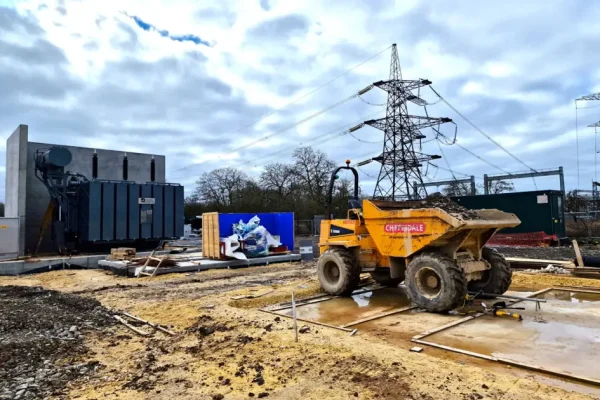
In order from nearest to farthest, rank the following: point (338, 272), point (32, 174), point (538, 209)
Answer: point (338, 272) < point (32, 174) < point (538, 209)

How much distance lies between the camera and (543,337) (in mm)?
5898

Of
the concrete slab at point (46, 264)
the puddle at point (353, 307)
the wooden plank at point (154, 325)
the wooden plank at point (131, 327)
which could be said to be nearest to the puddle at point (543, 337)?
the puddle at point (353, 307)

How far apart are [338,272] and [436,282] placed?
255 cm

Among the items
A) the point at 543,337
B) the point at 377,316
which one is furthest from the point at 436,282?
the point at 543,337

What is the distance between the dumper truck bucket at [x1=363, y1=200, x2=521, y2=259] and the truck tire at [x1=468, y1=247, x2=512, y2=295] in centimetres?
52

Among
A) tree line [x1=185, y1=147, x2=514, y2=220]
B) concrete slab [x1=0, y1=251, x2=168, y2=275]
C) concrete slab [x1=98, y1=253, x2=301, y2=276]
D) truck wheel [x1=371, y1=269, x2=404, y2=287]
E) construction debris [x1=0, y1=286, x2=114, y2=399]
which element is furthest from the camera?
tree line [x1=185, y1=147, x2=514, y2=220]

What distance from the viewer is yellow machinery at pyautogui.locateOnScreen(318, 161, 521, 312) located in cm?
730

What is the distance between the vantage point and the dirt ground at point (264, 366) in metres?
4.18

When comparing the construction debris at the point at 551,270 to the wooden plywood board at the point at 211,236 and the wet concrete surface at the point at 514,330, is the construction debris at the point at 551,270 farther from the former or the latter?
the wooden plywood board at the point at 211,236

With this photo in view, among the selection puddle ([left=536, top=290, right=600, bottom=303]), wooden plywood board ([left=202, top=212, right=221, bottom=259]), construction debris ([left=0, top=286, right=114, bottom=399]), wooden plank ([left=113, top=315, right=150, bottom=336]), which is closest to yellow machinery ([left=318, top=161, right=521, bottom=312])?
puddle ([left=536, top=290, right=600, bottom=303])

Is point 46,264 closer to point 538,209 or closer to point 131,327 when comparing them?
point 131,327

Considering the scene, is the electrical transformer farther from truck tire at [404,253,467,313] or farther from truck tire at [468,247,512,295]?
truck tire at [468,247,512,295]

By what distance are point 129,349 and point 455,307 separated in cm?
512

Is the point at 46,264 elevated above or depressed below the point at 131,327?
above
